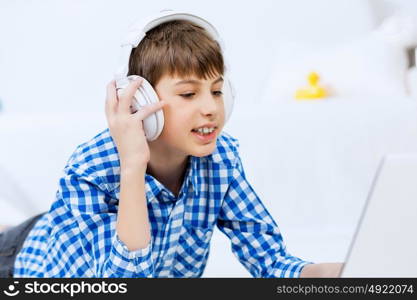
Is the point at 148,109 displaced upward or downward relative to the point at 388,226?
upward

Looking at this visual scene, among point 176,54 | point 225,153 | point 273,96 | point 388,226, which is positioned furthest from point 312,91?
point 388,226

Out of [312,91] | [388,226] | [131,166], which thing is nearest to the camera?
[388,226]

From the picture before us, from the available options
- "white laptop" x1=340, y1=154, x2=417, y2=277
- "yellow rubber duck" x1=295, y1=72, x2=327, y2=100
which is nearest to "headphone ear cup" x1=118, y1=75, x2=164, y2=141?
"white laptop" x1=340, y1=154, x2=417, y2=277

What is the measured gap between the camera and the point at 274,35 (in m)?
2.09

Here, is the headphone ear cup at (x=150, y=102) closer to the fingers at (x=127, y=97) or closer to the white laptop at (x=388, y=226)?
the fingers at (x=127, y=97)

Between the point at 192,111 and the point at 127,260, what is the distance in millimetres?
169

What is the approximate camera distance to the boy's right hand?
620 millimetres

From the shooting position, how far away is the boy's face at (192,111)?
2.13 ft

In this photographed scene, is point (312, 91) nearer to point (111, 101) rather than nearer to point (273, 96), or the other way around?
point (273, 96)

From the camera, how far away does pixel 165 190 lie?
0.76 meters

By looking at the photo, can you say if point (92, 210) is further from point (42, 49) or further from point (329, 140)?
point (42, 49)

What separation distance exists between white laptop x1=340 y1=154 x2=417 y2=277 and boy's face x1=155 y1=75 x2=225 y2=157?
0.27m

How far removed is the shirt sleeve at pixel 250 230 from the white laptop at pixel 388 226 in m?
0.36

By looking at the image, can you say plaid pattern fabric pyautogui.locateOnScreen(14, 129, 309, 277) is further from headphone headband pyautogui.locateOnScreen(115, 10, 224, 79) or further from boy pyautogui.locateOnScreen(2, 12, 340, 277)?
headphone headband pyautogui.locateOnScreen(115, 10, 224, 79)
